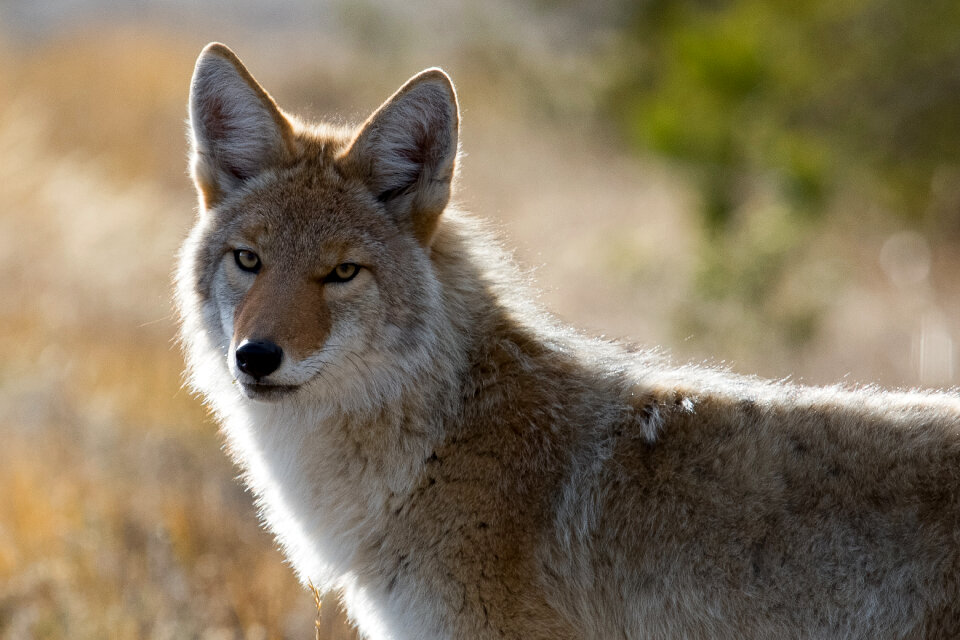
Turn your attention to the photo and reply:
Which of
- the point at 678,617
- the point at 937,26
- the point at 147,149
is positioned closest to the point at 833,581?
the point at 678,617

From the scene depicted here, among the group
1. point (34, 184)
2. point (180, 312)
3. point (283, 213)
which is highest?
point (283, 213)

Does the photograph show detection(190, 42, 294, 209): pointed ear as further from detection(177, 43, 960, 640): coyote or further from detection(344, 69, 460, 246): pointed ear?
detection(344, 69, 460, 246): pointed ear

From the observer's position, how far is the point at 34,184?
14344 mm

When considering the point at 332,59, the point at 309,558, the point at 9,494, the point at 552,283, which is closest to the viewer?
the point at 309,558

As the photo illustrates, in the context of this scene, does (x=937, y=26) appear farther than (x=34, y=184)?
No

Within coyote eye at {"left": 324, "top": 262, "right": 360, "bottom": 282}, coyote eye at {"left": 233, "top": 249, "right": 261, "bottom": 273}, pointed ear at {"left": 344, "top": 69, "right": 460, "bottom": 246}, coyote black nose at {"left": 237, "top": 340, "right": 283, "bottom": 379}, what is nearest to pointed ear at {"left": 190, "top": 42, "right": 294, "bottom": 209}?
pointed ear at {"left": 344, "top": 69, "right": 460, "bottom": 246}

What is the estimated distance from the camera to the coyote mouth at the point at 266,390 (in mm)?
3541

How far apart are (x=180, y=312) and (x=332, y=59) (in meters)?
24.2

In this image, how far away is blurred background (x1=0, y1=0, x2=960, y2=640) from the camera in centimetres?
610

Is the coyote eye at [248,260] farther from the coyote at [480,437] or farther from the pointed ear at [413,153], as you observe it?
the pointed ear at [413,153]

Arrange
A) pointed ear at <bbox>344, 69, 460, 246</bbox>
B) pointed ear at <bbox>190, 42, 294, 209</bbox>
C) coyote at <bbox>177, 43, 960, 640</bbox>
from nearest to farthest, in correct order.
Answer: coyote at <bbox>177, 43, 960, 640</bbox> → pointed ear at <bbox>344, 69, 460, 246</bbox> → pointed ear at <bbox>190, 42, 294, 209</bbox>

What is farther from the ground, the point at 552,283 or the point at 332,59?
the point at 332,59

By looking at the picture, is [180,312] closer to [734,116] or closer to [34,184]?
[734,116]

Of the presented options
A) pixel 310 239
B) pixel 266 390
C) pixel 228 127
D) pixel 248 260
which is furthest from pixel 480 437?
pixel 228 127
